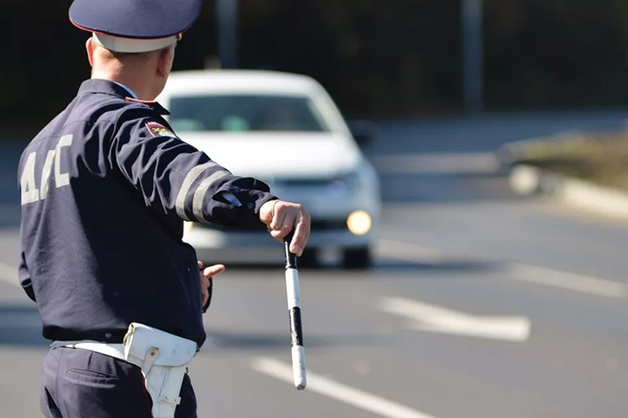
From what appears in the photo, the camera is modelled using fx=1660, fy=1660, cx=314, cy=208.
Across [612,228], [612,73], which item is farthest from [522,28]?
[612,228]

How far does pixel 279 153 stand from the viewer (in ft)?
46.5

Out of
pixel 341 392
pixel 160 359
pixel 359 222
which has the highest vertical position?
pixel 160 359

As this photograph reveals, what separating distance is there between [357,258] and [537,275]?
156 cm

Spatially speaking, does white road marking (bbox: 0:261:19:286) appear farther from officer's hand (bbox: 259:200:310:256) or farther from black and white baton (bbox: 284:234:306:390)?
officer's hand (bbox: 259:200:310:256)

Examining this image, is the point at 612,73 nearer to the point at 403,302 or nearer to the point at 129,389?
the point at 403,302

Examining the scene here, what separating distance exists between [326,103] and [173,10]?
11.6m

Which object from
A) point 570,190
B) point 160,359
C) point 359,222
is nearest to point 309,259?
point 359,222

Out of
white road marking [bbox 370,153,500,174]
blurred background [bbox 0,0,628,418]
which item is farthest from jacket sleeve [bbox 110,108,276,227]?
white road marking [bbox 370,153,500,174]

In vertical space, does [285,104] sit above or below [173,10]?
below

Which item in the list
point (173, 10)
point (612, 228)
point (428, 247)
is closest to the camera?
point (173, 10)

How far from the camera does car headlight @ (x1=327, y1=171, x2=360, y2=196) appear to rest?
14.0 metres

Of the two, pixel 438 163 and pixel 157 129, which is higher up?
pixel 157 129

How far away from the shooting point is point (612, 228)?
19.1m

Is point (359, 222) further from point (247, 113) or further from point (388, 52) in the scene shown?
point (388, 52)
